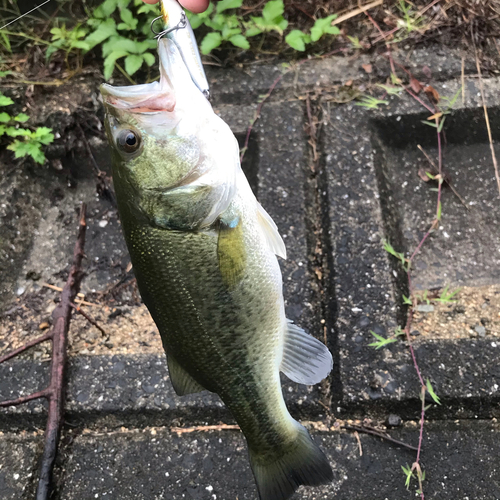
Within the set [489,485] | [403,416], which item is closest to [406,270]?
[403,416]

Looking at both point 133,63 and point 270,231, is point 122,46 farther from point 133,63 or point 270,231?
point 270,231

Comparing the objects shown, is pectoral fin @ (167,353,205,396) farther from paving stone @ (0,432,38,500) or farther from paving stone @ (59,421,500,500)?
paving stone @ (0,432,38,500)

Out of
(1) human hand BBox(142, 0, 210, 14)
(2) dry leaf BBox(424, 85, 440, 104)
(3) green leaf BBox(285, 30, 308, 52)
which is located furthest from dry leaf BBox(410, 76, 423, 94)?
(1) human hand BBox(142, 0, 210, 14)

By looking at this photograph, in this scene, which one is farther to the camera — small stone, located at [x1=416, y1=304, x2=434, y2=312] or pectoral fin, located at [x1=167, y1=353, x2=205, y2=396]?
small stone, located at [x1=416, y1=304, x2=434, y2=312]

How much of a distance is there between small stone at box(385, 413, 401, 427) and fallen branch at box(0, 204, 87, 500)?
156cm

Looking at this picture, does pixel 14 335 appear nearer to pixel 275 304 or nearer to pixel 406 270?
pixel 275 304

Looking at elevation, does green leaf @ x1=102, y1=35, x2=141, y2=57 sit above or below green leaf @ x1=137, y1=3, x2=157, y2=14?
below

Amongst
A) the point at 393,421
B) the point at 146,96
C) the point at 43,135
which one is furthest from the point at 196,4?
Answer: the point at 393,421

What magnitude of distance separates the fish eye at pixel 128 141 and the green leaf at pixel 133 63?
174 centimetres

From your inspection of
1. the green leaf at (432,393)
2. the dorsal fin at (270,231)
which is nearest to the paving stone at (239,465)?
the green leaf at (432,393)

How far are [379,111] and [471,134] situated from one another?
2.17ft

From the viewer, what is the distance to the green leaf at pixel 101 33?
10.1 ft

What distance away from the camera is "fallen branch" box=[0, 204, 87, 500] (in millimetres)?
1981

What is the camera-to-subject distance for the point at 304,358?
5.21 ft
